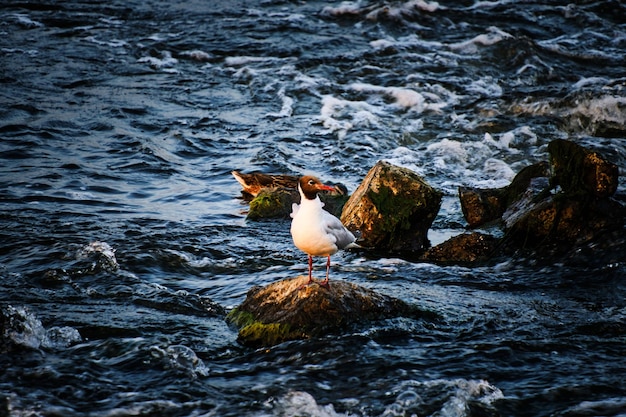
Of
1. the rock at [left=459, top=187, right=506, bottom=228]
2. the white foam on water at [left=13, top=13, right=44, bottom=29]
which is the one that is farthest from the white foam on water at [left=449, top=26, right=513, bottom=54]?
the white foam on water at [left=13, top=13, right=44, bottom=29]

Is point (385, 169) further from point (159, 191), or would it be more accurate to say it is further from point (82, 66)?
point (82, 66)

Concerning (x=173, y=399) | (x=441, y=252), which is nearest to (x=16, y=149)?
(x=441, y=252)

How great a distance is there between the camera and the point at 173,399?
5.18m

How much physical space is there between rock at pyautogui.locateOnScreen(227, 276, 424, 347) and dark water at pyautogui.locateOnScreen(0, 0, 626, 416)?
13 cm

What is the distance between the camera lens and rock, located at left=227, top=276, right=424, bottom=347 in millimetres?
5902

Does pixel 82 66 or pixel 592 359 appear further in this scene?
pixel 82 66

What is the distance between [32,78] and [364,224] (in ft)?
28.2

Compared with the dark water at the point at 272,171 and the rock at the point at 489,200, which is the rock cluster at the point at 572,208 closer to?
the dark water at the point at 272,171

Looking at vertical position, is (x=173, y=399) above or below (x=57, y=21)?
below

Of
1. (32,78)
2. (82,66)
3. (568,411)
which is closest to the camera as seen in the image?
(568,411)

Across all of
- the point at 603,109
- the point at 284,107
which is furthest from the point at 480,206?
the point at 284,107

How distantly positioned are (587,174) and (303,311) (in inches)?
135

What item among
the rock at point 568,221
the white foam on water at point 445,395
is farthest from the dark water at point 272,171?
the rock at point 568,221

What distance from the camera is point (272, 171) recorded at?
35.8ft
